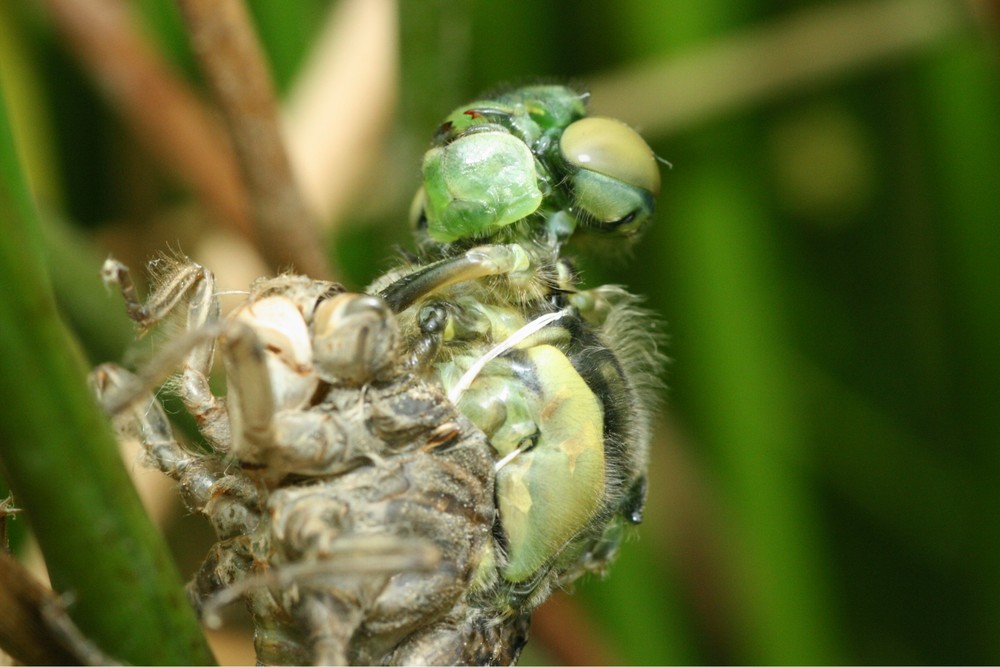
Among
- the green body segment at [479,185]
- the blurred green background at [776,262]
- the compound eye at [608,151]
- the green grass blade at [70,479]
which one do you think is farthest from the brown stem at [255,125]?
the green grass blade at [70,479]

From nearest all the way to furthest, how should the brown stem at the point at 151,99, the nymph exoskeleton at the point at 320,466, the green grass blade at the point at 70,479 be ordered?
the green grass blade at the point at 70,479 < the nymph exoskeleton at the point at 320,466 < the brown stem at the point at 151,99

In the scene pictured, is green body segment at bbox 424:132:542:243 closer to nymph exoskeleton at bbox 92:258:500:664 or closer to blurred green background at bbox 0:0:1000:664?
nymph exoskeleton at bbox 92:258:500:664

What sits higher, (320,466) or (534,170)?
(534,170)

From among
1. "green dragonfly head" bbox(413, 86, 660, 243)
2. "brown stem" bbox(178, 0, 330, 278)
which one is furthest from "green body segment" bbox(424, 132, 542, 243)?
"brown stem" bbox(178, 0, 330, 278)

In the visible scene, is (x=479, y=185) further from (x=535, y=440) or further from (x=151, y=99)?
(x=151, y=99)

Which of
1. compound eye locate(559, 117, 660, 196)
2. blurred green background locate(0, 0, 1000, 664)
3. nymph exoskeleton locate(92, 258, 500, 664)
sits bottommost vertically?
blurred green background locate(0, 0, 1000, 664)

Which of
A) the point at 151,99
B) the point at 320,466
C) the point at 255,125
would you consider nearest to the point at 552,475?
the point at 320,466

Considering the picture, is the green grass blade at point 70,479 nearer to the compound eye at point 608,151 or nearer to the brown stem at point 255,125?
the compound eye at point 608,151
